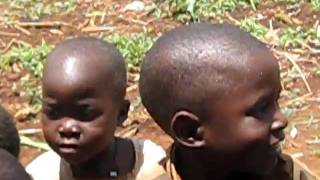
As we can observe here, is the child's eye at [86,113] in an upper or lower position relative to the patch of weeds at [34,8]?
upper

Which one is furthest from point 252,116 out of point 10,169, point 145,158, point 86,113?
point 145,158

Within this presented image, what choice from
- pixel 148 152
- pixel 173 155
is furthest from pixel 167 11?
pixel 173 155

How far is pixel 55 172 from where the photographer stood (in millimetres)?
4113

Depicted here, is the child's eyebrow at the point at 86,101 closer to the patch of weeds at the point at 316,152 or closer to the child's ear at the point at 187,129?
the child's ear at the point at 187,129

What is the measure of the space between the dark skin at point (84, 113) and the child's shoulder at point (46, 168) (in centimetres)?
11

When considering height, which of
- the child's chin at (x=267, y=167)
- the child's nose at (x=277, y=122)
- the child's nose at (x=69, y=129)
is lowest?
the child's nose at (x=69, y=129)

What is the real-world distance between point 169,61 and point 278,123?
36 centimetres

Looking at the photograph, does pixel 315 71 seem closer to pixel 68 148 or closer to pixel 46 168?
pixel 46 168

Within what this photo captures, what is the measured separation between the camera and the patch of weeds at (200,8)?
24.5 ft

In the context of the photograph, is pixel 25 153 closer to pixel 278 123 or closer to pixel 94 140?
pixel 94 140

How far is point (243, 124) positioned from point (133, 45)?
376 cm

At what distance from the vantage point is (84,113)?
153 inches

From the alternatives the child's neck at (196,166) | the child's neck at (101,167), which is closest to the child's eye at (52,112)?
the child's neck at (101,167)

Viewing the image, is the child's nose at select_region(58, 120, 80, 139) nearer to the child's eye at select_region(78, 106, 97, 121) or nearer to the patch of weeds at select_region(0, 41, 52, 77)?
the child's eye at select_region(78, 106, 97, 121)
